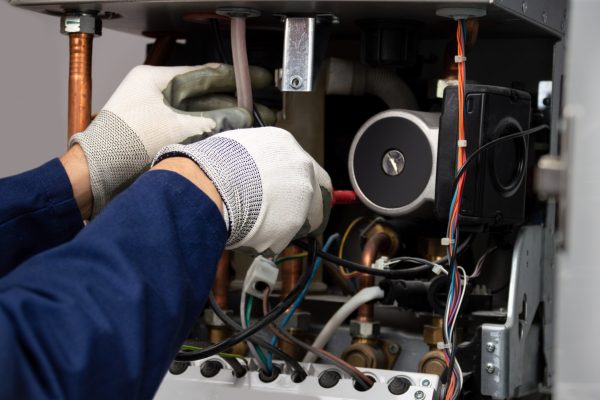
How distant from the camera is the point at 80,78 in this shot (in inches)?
53.7

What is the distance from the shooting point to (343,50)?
60.4 inches

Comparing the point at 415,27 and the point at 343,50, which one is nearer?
the point at 415,27

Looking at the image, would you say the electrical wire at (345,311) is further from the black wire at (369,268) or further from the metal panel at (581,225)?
the metal panel at (581,225)

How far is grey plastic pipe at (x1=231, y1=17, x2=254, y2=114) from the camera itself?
4.19ft

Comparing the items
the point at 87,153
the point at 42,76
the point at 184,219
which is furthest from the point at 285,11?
the point at 42,76

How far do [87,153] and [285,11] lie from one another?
1.05 feet

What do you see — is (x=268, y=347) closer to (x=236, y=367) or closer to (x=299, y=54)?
(x=236, y=367)

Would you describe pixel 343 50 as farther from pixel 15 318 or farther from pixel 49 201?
pixel 15 318

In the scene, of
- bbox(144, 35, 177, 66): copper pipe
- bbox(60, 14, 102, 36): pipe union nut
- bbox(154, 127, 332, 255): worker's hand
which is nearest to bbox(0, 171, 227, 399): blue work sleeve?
bbox(154, 127, 332, 255): worker's hand

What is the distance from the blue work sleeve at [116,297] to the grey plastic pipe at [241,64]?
0.37 metres

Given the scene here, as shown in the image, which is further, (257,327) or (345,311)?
(345,311)

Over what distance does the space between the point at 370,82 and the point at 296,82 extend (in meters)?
0.21

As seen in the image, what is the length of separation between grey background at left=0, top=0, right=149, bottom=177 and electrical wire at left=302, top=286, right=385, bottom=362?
2.59ft

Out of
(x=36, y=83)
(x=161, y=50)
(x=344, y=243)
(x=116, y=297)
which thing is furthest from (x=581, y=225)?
(x=36, y=83)
